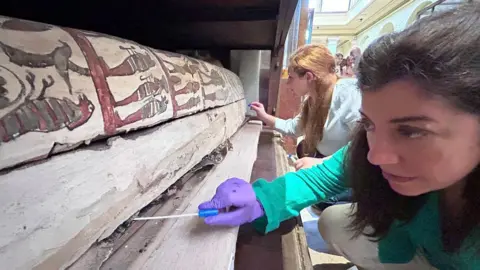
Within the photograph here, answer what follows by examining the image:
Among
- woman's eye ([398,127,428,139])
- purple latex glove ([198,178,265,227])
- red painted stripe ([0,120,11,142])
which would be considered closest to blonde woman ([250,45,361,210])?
purple latex glove ([198,178,265,227])

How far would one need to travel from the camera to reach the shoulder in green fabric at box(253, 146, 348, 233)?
1.79 ft

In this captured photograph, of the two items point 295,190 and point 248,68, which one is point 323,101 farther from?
point 295,190

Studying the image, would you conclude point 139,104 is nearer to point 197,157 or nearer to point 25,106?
point 25,106

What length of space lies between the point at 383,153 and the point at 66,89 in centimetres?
37

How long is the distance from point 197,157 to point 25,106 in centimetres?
45

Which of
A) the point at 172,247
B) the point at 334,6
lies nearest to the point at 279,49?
the point at 172,247

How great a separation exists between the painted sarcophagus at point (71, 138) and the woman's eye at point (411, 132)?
1.08ft

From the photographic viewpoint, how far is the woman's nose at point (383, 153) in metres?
Result: 0.39

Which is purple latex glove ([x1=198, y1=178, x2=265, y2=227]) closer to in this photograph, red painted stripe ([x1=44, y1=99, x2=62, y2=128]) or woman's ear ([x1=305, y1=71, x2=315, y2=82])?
red painted stripe ([x1=44, y1=99, x2=62, y2=128])

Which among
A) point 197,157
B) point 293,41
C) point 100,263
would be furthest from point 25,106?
point 293,41

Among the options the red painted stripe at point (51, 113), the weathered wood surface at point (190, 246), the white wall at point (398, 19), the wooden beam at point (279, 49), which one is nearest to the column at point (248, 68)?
the wooden beam at point (279, 49)

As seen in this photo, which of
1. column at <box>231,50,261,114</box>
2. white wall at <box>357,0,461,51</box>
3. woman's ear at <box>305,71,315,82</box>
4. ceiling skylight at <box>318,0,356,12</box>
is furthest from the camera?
ceiling skylight at <box>318,0,356,12</box>

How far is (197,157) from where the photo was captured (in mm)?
686

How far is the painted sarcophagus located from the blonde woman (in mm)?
774
